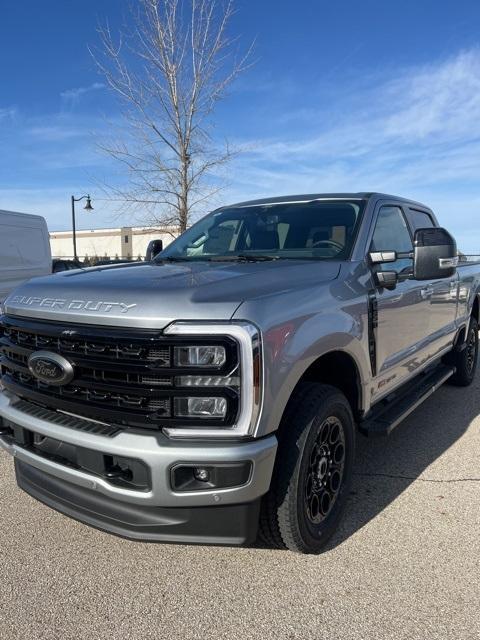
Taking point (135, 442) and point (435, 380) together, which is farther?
point (435, 380)

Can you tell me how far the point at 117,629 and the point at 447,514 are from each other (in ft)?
6.60

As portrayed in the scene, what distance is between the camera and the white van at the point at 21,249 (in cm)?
888

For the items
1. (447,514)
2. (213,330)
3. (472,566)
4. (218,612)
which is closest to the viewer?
(213,330)

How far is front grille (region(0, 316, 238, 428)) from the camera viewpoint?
2049 millimetres

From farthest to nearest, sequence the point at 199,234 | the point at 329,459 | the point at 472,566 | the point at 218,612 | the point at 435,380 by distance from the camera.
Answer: the point at 435,380, the point at 199,234, the point at 329,459, the point at 472,566, the point at 218,612

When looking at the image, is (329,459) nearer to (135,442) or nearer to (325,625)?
(325,625)

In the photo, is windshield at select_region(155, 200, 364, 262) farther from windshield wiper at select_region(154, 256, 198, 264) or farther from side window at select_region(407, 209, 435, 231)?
side window at select_region(407, 209, 435, 231)

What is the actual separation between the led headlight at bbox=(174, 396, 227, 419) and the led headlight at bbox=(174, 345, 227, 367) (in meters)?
0.15

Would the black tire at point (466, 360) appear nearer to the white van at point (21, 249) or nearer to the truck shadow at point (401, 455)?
the truck shadow at point (401, 455)

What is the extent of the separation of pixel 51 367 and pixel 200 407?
766mm

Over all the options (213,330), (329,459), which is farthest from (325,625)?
(213,330)

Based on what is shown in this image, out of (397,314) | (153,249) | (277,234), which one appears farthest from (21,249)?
(397,314)

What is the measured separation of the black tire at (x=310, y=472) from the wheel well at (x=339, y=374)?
165 mm

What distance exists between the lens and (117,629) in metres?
2.12
